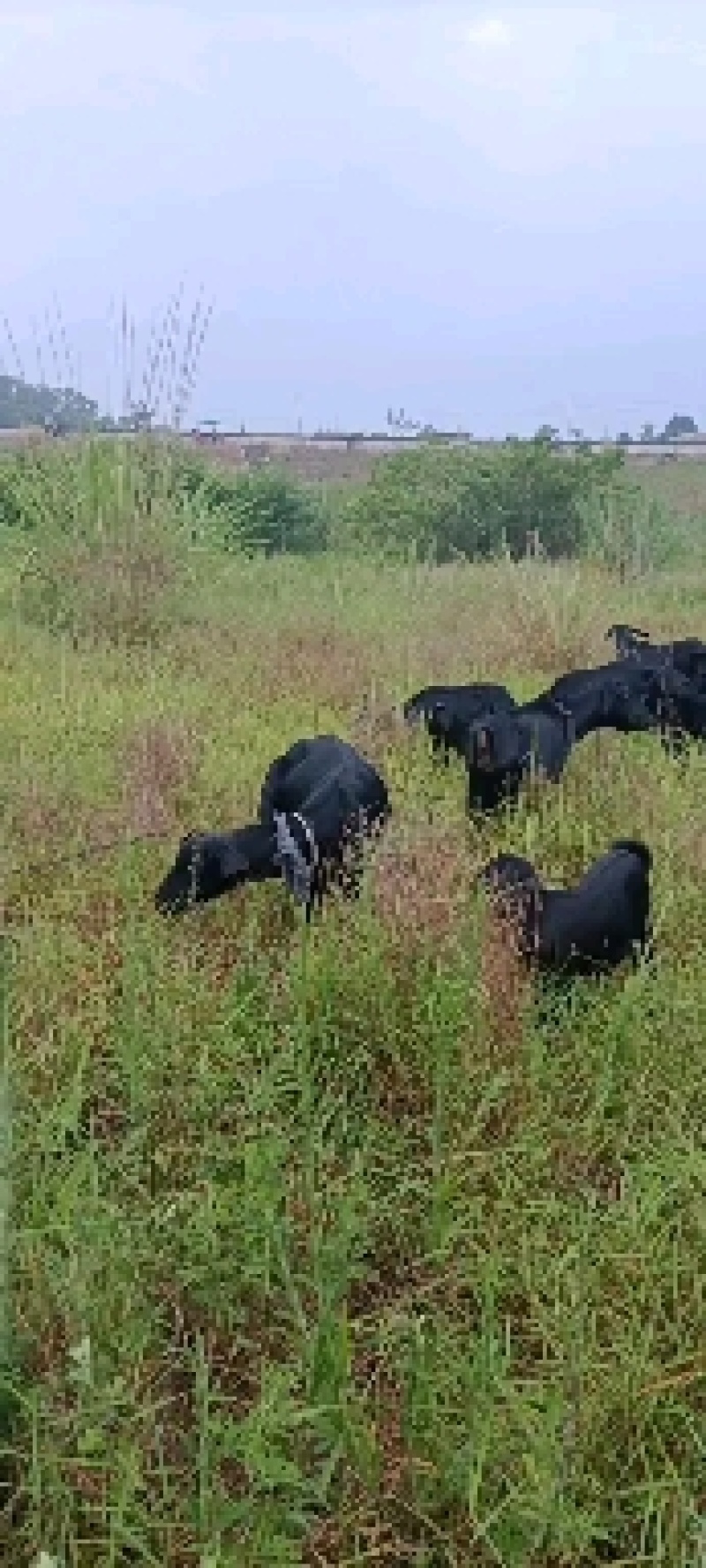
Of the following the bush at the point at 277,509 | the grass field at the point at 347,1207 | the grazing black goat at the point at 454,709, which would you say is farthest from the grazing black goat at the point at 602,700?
the bush at the point at 277,509

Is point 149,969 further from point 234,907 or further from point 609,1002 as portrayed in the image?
point 609,1002

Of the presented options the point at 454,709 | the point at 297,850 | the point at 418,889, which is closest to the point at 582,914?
the point at 418,889

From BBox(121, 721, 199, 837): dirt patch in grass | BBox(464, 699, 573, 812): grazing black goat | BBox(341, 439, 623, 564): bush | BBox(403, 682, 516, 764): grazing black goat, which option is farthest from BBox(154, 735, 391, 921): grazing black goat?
BBox(341, 439, 623, 564): bush

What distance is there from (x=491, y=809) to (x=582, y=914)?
1106mm

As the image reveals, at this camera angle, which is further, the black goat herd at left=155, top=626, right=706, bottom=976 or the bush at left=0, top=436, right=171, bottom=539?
the bush at left=0, top=436, right=171, bottom=539

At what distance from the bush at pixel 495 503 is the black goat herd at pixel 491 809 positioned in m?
8.61

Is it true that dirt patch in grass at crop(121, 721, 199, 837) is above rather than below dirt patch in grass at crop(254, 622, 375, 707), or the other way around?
below

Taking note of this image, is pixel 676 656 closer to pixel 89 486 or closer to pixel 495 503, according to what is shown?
pixel 89 486

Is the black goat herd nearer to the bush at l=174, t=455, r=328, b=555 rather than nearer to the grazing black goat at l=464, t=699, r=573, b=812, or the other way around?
the grazing black goat at l=464, t=699, r=573, b=812

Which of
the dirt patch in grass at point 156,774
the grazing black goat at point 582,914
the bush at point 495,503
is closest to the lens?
the grazing black goat at point 582,914

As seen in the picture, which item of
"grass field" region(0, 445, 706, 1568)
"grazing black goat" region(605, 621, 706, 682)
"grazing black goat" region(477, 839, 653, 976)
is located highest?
"grazing black goat" region(605, 621, 706, 682)

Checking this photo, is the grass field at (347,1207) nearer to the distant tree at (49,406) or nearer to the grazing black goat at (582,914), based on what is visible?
the grazing black goat at (582,914)

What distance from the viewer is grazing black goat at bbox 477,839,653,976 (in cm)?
318

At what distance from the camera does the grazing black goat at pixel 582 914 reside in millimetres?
3184
